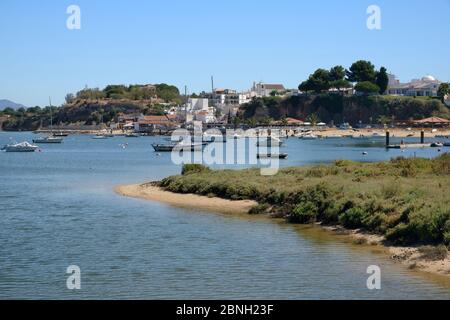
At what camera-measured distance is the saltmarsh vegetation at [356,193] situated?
28.4m

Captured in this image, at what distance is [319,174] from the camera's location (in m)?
46.0

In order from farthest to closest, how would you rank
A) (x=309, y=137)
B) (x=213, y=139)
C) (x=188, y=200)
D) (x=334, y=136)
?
(x=334, y=136), (x=309, y=137), (x=213, y=139), (x=188, y=200)

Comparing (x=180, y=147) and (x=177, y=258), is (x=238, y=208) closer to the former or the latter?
(x=177, y=258)

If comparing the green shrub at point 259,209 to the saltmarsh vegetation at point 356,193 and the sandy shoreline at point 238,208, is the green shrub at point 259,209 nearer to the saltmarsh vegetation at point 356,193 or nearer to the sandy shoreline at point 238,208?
the saltmarsh vegetation at point 356,193

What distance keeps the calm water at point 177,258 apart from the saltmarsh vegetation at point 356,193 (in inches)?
66.6

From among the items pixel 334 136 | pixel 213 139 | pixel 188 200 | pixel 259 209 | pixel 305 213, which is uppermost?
pixel 305 213

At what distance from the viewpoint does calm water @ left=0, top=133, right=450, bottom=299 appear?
2203cm

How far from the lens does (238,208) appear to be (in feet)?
133

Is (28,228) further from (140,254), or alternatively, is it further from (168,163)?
(168,163)

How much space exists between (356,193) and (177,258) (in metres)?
11.2

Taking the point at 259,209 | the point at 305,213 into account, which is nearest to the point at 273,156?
the point at 259,209

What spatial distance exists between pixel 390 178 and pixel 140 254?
17.7 m

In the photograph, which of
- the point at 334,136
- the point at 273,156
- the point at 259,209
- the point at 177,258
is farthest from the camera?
the point at 334,136
